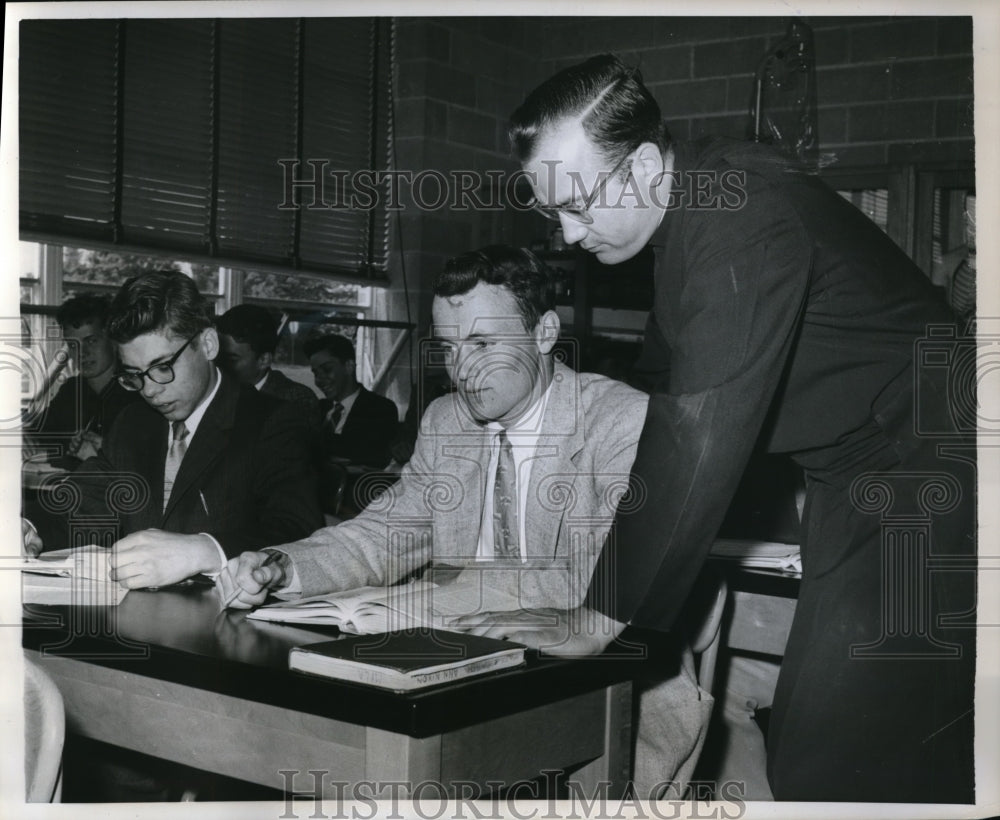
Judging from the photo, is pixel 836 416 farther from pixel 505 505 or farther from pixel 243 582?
pixel 243 582

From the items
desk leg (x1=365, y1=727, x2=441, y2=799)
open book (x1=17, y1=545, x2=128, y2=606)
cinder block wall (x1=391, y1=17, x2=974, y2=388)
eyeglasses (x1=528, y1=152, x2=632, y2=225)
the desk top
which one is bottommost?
desk leg (x1=365, y1=727, x2=441, y2=799)

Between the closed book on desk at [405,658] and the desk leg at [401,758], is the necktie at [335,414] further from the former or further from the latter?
the desk leg at [401,758]

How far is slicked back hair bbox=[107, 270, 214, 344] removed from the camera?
225 centimetres

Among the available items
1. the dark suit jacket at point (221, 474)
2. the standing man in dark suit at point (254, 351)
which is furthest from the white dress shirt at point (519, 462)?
the standing man in dark suit at point (254, 351)

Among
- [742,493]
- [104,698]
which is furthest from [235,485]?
[742,493]

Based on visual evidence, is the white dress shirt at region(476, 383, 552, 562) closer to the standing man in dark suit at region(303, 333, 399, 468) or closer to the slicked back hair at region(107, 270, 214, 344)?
the slicked back hair at region(107, 270, 214, 344)

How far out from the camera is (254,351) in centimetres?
310

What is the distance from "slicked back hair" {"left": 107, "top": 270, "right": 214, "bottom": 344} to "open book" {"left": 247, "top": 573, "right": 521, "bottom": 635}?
3.05ft

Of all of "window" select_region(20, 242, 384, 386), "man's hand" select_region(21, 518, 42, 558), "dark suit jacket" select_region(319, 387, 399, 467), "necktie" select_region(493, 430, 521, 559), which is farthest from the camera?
"dark suit jacket" select_region(319, 387, 399, 467)

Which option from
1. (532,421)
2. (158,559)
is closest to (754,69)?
(532,421)

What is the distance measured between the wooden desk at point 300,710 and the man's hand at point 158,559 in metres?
0.18

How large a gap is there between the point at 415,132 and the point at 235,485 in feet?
5.39

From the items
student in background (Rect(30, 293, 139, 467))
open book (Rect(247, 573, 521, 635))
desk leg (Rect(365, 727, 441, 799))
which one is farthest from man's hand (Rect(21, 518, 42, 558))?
desk leg (Rect(365, 727, 441, 799))

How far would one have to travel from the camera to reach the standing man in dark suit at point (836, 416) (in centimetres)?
151
